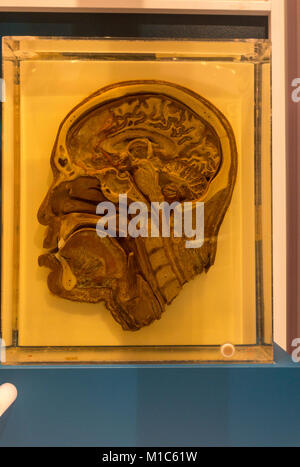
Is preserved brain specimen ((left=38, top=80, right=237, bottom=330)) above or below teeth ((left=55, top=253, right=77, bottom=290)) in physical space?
above

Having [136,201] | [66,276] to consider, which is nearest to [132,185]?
[136,201]

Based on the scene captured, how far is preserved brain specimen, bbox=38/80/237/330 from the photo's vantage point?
78 centimetres

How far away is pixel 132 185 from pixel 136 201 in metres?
0.04

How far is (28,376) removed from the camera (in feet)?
2.46

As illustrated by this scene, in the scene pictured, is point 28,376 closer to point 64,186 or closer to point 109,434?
point 109,434

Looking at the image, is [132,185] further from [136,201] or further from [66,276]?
[66,276]

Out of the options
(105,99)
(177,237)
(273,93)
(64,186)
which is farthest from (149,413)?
(273,93)

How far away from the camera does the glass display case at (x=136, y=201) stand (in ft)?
2.56

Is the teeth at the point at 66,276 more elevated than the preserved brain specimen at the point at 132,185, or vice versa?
the preserved brain specimen at the point at 132,185

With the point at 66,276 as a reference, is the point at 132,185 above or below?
above

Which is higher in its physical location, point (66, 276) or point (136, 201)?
point (136, 201)

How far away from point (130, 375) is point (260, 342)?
0.29 meters

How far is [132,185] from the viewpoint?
0.78m

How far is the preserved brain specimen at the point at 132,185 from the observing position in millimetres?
776
